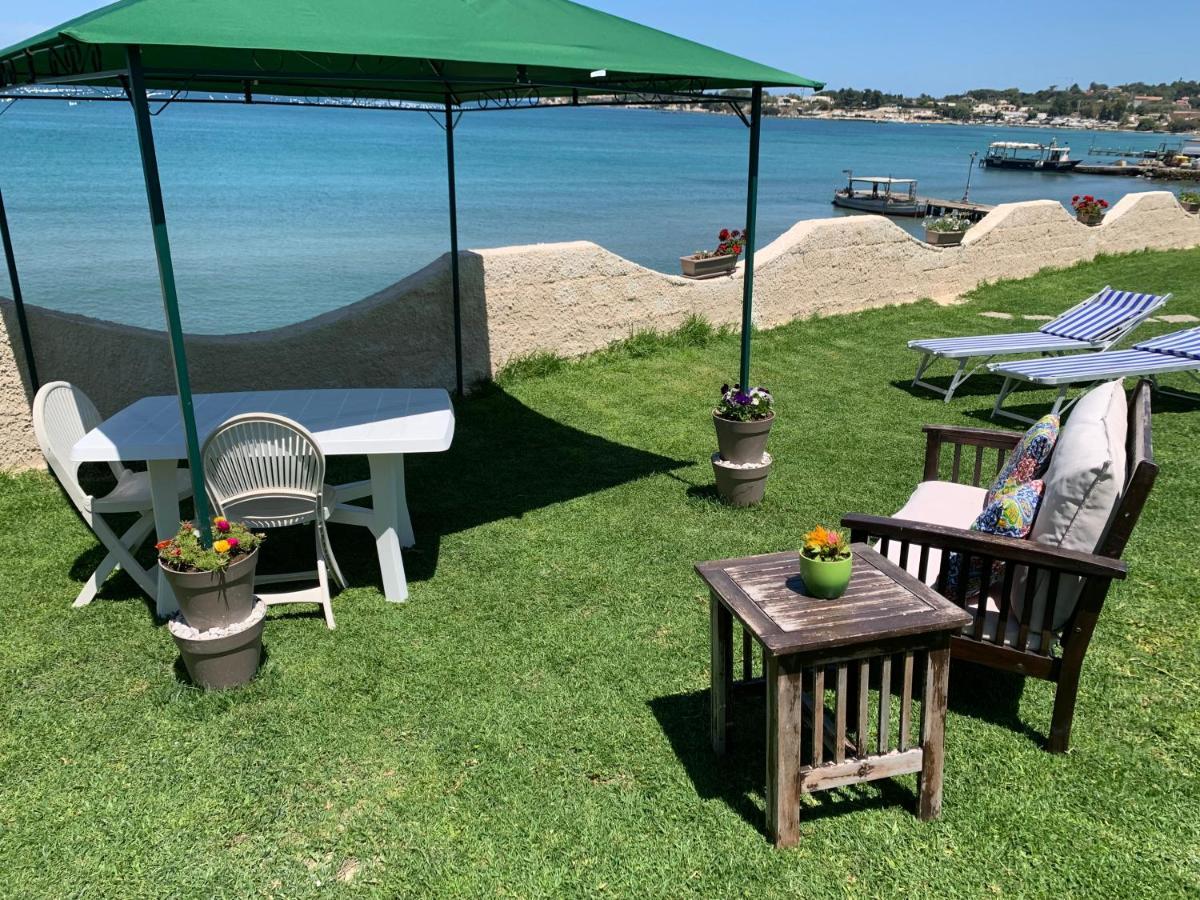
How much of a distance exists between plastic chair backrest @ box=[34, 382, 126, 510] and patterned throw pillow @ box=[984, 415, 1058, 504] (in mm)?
4047

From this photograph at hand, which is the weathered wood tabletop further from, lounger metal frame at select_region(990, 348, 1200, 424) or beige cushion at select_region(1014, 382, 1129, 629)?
lounger metal frame at select_region(990, 348, 1200, 424)

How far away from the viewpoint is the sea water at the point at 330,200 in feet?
74.5

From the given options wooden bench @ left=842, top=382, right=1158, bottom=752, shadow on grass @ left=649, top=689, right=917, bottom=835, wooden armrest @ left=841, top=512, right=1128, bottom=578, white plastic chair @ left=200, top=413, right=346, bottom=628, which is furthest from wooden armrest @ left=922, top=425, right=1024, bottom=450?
white plastic chair @ left=200, top=413, right=346, bottom=628

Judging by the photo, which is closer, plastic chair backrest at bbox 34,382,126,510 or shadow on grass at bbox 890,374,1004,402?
plastic chair backrest at bbox 34,382,126,510

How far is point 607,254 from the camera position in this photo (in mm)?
8359

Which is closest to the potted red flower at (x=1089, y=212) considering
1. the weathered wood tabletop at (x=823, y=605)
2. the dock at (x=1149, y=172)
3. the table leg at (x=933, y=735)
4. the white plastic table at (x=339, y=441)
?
the white plastic table at (x=339, y=441)

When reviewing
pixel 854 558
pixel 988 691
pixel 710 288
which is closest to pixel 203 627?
pixel 854 558

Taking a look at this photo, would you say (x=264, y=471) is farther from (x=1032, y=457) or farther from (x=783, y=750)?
(x=1032, y=457)

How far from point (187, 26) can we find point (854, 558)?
122 inches

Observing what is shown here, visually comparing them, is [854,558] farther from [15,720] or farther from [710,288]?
[710,288]

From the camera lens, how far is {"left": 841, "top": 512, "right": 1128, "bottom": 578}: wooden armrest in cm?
290

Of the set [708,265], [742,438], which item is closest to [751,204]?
[742,438]

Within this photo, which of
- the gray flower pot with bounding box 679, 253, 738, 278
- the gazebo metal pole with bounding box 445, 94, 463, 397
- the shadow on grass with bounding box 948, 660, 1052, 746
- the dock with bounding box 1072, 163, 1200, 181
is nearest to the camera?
the shadow on grass with bounding box 948, 660, 1052, 746

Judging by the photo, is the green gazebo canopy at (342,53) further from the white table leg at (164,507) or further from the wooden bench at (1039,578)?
the wooden bench at (1039,578)
